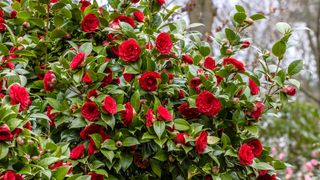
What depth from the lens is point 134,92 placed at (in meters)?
2.19

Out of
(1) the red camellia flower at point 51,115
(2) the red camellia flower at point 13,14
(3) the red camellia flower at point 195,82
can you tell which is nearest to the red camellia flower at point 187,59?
(3) the red camellia flower at point 195,82

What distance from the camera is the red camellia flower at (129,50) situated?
2.13m

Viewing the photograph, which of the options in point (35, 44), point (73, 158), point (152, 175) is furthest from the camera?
point (35, 44)

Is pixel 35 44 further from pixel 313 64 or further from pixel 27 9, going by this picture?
pixel 313 64

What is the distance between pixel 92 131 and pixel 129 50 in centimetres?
39

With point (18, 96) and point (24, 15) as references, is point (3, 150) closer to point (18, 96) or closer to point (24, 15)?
point (18, 96)

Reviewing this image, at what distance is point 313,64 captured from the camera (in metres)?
9.38

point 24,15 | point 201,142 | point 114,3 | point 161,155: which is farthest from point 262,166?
point 24,15

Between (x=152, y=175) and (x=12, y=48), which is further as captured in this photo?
(x=12, y=48)

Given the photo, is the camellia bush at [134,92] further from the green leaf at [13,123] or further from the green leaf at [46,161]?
the green leaf at [13,123]

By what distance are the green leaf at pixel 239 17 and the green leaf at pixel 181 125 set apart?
0.62 meters

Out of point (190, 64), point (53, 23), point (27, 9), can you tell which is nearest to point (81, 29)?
point (53, 23)

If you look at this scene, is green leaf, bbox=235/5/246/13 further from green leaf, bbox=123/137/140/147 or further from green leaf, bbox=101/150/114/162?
green leaf, bbox=101/150/114/162

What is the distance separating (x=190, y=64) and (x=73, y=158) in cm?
76
